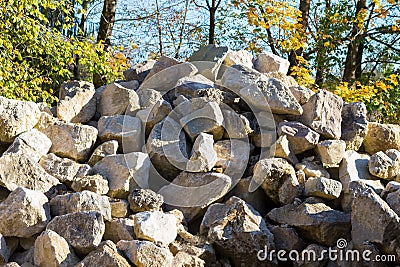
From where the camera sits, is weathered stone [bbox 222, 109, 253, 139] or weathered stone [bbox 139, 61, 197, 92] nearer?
weathered stone [bbox 222, 109, 253, 139]

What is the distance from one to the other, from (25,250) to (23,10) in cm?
390

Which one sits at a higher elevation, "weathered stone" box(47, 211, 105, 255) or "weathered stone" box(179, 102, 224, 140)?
"weathered stone" box(179, 102, 224, 140)

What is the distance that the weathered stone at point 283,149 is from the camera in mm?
3607

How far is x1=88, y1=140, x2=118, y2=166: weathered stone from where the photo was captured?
11.7 ft

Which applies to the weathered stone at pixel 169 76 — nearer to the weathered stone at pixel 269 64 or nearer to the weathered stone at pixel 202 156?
the weathered stone at pixel 269 64

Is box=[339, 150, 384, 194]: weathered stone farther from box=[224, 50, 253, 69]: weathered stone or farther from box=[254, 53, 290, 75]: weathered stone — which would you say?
box=[224, 50, 253, 69]: weathered stone

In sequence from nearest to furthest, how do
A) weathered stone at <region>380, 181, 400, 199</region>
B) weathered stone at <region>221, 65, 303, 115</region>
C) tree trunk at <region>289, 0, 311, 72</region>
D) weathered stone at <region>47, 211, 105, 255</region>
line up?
weathered stone at <region>47, 211, 105, 255</region>, weathered stone at <region>380, 181, 400, 199</region>, weathered stone at <region>221, 65, 303, 115</region>, tree trunk at <region>289, 0, 311, 72</region>

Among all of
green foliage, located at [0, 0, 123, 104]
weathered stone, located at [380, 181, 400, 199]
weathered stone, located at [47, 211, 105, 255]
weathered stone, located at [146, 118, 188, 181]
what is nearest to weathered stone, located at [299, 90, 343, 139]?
weathered stone, located at [380, 181, 400, 199]

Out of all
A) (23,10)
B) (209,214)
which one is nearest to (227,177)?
(209,214)

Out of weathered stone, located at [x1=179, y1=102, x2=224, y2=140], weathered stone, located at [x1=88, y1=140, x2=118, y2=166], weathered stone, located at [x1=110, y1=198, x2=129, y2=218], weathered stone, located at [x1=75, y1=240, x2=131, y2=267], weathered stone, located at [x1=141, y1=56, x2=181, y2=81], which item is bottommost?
weathered stone, located at [x1=75, y1=240, x2=131, y2=267]

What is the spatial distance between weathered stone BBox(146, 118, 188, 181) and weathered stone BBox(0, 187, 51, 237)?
886mm

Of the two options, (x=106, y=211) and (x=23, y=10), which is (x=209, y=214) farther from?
(x=23, y=10)

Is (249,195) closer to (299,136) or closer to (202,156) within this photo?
(202,156)

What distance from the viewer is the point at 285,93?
12.5 feet
